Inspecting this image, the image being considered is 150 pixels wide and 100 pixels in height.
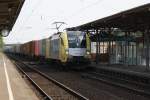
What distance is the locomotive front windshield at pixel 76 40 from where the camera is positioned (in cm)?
3155

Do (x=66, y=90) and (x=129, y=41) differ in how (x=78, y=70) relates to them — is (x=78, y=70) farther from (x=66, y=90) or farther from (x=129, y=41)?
(x=66, y=90)

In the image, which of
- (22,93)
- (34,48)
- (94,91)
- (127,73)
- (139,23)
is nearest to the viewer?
(22,93)

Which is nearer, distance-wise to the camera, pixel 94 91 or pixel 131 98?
pixel 131 98

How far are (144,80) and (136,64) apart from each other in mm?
12322

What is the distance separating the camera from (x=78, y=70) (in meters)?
33.9

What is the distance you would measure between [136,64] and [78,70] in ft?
15.2

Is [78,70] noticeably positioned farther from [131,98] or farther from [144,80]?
[131,98]

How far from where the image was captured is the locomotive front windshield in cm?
3155

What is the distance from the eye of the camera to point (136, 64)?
34969 mm

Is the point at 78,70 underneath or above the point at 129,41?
underneath

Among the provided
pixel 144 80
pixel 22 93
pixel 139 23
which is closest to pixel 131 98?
pixel 22 93

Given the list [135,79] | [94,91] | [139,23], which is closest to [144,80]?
[135,79]

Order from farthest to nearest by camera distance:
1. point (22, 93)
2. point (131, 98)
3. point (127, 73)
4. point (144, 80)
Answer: point (127, 73) < point (144, 80) < point (22, 93) < point (131, 98)

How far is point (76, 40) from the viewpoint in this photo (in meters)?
31.6
